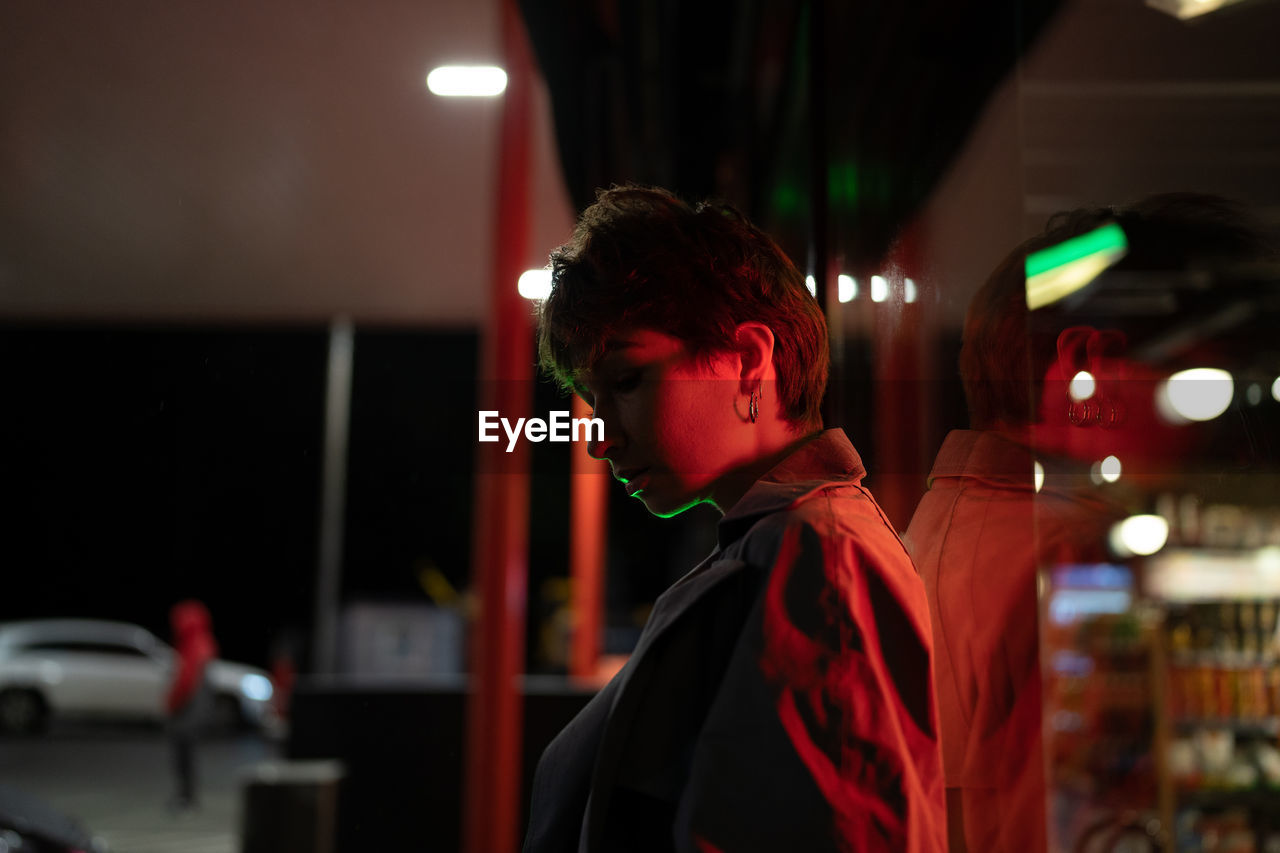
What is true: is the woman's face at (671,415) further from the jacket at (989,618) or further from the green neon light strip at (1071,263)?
the green neon light strip at (1071,263)

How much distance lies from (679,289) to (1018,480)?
1.30 ft

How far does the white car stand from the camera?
10898mm

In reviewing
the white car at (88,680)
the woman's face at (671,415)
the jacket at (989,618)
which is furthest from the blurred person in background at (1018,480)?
the white car at (88,680)

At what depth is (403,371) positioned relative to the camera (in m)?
1.11

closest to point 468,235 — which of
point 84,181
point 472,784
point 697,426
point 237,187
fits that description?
point 237,187

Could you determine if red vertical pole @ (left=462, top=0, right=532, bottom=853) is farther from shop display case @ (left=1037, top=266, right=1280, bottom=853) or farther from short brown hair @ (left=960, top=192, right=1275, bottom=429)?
shop display case @ (left=1037, top=266, right=1280, bottom=853)

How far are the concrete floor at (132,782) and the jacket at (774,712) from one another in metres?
3.82

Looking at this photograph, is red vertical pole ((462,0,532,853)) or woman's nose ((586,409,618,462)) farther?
red vertical pole ((462,0,532,853))

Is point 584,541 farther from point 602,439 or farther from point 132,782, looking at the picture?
point 132,782

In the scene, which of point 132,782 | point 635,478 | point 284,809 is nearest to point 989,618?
point 635,478

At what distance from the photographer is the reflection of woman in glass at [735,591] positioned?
0.72 m

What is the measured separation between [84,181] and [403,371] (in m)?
0.68

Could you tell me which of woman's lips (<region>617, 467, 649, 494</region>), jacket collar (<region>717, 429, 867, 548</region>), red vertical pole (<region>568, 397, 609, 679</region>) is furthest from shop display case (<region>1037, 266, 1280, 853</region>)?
woman's lips (<region>617, 467, 649, 494</region>)

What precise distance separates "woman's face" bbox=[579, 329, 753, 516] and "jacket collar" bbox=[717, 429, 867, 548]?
3 cm
